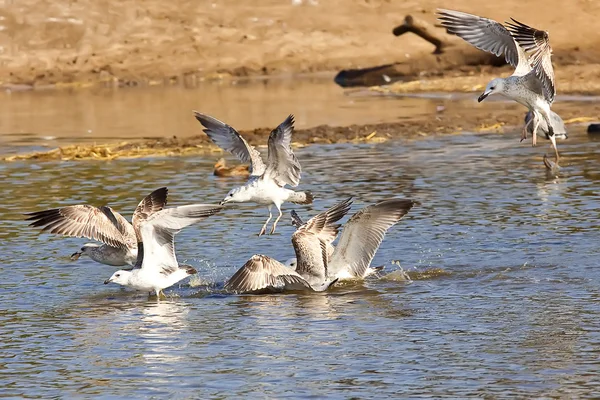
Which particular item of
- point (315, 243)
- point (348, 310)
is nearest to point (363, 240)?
point (315, 243)

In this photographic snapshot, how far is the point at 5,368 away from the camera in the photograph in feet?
32.3

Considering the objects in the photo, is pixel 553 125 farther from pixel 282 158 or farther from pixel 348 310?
pixel 348 310

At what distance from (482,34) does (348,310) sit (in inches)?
221

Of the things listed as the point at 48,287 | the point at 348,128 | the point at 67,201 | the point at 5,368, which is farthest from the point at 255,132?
the point at 5,368

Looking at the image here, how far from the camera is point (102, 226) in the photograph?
13.2 m

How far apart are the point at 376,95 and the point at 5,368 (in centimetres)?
2242

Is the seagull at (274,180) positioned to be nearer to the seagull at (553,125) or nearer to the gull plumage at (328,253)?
the gull plumage at (328,253)

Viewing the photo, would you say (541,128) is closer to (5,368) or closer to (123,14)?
(5,368)

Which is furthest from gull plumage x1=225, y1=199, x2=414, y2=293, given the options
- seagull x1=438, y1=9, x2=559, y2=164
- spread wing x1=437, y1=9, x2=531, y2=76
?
spread wing x1=437, y1=9, x2=531, y2=76

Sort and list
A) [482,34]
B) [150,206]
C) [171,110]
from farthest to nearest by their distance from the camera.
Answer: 1. [171,110]
2. [482,34]
3. [150,206]

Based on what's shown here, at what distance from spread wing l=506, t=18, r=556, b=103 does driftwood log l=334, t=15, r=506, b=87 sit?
15.9 m

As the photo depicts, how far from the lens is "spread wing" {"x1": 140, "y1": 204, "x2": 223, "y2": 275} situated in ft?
40.4

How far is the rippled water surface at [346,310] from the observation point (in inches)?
364

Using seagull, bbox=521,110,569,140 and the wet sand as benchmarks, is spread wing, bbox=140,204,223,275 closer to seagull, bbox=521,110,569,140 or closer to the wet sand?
seagull, bbox=521,110,569,140
